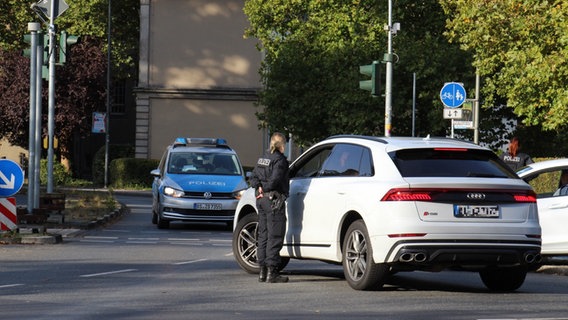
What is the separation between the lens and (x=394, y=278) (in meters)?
15.9

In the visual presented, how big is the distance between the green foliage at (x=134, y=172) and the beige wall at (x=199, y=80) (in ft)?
10.6

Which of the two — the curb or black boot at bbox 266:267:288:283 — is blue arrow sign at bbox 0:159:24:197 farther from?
black boot at bbox 266:267:288:283

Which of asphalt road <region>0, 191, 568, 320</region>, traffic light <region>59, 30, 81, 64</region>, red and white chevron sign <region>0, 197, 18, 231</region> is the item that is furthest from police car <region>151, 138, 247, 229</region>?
asphalt road <region>0, 191, 568, 320</region>

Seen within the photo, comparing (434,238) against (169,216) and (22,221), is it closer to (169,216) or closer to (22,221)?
(22,221)

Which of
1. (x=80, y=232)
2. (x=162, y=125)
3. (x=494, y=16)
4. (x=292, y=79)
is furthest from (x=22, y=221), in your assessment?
(x=162, y=125)

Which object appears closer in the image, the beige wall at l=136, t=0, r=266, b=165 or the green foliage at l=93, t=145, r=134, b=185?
the green foliage at l=93, t=145, r=134, b=185

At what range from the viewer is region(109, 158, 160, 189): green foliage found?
195ft

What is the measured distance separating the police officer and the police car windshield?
14.1 metres

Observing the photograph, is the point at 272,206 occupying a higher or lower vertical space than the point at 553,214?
higher

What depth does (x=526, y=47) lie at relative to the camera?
37.2m

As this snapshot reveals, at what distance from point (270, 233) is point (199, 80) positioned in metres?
48.5

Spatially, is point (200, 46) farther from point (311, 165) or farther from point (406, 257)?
point (406, 257)

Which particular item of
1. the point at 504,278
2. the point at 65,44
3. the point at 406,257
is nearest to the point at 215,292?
the point at 406,257

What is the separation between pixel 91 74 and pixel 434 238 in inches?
2177
